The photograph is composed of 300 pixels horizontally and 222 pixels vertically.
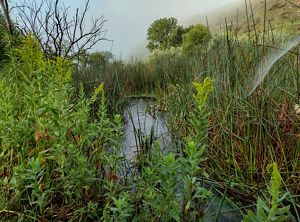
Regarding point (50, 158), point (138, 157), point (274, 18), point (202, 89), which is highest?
point (274, 18)

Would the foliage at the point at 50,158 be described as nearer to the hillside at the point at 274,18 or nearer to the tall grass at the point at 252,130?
the tall grass at the point at 252,130

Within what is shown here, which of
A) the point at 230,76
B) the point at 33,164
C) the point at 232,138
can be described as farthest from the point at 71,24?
the point at 33,164

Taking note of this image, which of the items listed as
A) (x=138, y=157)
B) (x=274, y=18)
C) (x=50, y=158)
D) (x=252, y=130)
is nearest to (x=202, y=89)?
(x=50, y=158)

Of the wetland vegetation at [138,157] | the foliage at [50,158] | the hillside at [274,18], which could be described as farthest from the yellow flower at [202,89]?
the hillside at [274,18]

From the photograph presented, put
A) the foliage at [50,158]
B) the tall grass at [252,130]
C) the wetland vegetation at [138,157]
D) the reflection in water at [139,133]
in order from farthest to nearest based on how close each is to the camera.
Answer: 1. the reflection in water at [139,133]
2. the tall grass at [252,130]
3. the foliage at [50,158]
4. the wetland vegetation at [138,157]

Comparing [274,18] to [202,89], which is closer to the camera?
[202,89]

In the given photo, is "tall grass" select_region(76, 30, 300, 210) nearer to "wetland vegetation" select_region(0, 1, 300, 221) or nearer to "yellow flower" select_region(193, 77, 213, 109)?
"wetland vegetation" select_region(0, 1, 300, 221)

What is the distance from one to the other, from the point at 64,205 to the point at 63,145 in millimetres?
275

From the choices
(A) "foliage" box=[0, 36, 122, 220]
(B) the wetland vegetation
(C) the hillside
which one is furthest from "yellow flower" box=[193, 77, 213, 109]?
(C) the hillside

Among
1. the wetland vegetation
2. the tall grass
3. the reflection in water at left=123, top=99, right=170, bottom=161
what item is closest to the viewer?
the wetland vegetation

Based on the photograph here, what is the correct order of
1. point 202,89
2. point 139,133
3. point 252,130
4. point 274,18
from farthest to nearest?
1. point 274,18
2. point 139,133
3. point 252,130
4. point 202,89

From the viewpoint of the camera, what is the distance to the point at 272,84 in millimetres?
2082

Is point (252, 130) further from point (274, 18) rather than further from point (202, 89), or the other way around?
point (274, 18)

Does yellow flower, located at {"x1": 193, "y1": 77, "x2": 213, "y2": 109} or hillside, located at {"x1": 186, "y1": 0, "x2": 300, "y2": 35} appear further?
hillside, located at {"x1": 186, "y1": 0, "x2": 300, "y2": 35}
